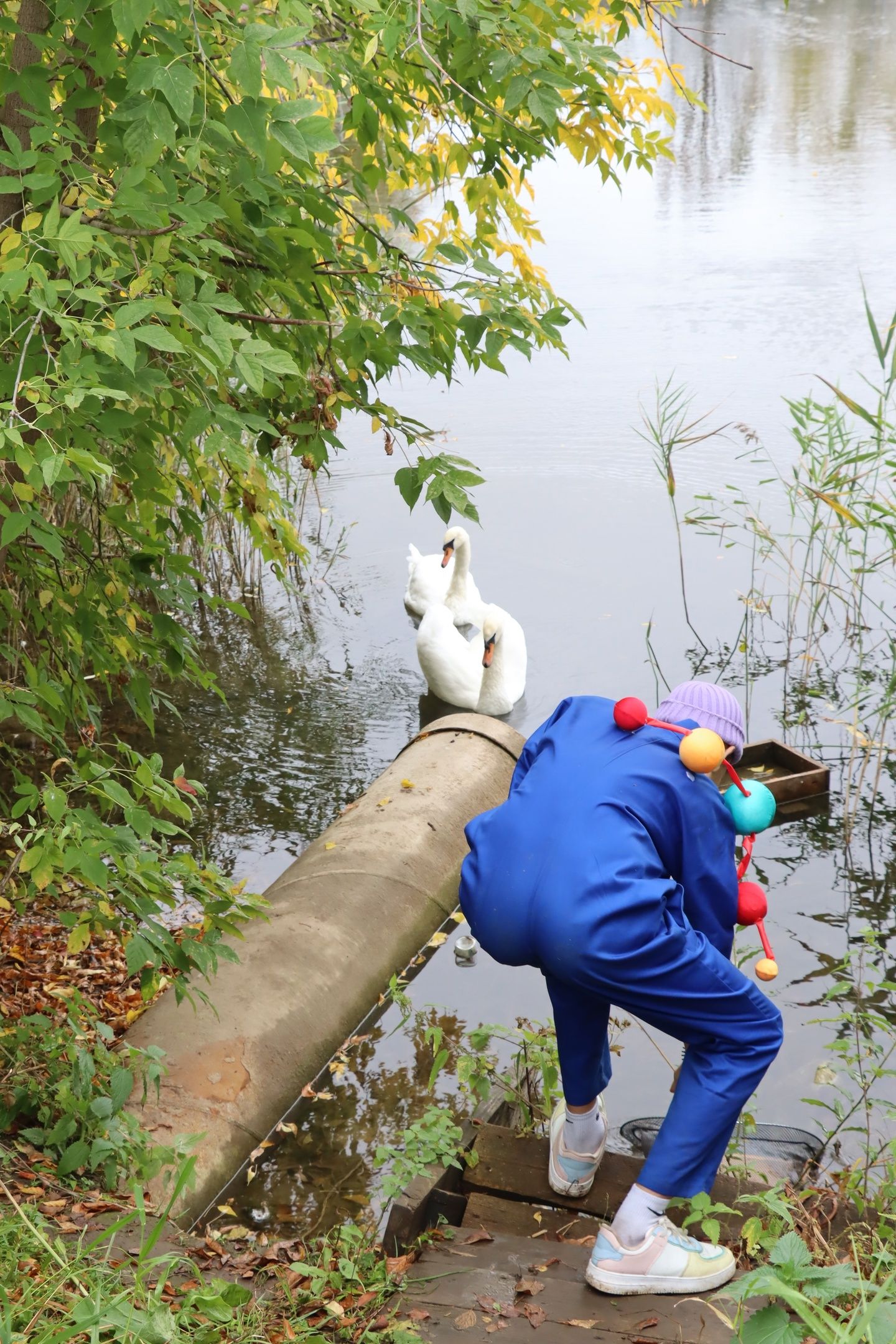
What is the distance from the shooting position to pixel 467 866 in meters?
3.29

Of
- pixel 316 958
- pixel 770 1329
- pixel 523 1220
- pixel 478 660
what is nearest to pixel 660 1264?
pixel 523 1220

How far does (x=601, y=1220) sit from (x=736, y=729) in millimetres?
1507

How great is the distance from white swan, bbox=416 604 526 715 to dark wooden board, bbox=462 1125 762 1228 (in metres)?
4.46

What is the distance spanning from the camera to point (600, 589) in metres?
9.98

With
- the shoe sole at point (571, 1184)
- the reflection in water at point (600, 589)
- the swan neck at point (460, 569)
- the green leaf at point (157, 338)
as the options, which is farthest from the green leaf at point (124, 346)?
the swan neck at point (460, 569)

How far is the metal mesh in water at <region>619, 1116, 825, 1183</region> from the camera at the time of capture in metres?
3.94

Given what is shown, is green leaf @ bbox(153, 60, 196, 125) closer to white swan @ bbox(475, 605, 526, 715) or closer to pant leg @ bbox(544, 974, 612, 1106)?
pant leg @ bbox(544, 974, 612, 1106)

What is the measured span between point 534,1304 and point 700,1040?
2.46ft

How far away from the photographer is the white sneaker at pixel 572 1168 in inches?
141

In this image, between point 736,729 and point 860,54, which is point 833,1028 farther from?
point 860,54

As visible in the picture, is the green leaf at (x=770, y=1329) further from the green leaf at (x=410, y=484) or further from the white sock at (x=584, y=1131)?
the green leaf at (x=410, y=484)

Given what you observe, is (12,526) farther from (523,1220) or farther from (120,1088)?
(523,1220)

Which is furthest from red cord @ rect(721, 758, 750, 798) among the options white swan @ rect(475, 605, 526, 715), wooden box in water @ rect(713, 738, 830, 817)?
white swan @ rect(475, 605, 526, 715)

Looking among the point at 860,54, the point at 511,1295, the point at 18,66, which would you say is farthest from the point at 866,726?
the point at 860,54
